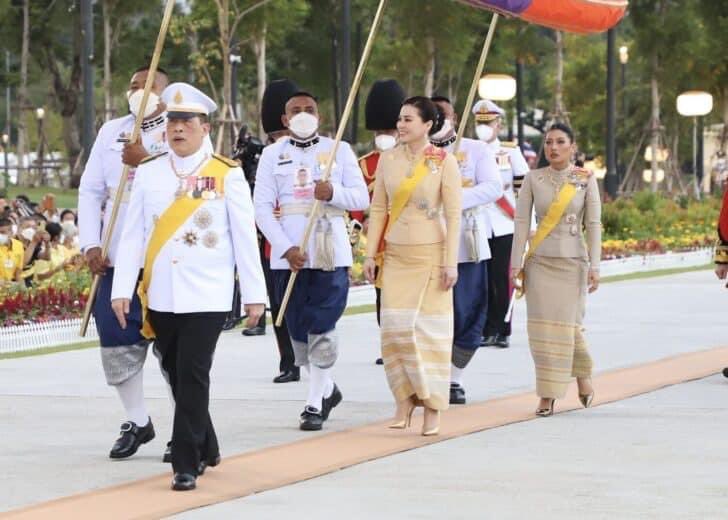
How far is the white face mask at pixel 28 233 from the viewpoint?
22914 mm

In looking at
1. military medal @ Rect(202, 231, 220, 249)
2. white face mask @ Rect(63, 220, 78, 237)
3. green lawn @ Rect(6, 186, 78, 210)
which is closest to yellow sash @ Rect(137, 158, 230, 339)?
military medal @ Rect(202, 231, 220, 249)

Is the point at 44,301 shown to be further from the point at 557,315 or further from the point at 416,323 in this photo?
the point at 416,323

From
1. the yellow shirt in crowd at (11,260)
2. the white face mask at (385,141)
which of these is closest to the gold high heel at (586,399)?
the white face mask at (385,141)

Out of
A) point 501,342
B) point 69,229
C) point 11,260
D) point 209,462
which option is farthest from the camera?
point 69,229

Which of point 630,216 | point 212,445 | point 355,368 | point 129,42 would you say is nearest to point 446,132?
point 355,368

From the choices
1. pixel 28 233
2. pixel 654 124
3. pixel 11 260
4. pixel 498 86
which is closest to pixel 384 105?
pixel 11 260

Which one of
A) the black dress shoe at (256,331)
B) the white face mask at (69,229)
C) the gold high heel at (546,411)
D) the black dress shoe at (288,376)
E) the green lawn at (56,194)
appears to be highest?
the white face mask at (69,229)

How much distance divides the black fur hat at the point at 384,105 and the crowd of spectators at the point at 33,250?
6204 mm

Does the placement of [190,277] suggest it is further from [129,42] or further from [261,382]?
[129,42]

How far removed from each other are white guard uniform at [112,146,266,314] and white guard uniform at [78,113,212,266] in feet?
2.91

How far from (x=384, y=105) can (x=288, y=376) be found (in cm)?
215

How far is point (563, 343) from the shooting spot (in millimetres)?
12984

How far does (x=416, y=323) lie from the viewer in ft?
39.4

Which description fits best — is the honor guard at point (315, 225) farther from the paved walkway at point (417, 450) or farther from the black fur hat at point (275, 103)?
the black fur hat at point (275, 103)
